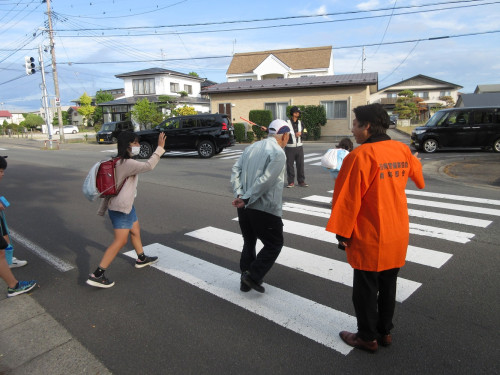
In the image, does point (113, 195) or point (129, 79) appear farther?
point (129, 79)

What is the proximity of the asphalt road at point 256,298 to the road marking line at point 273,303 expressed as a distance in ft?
0.05

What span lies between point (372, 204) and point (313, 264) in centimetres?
218

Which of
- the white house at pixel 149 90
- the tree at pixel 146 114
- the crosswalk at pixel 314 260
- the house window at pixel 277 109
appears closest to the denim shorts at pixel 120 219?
the crosswalk at pixel 314 260

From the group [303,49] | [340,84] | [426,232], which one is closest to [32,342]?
[426,232]

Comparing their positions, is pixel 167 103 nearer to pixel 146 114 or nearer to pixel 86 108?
pixel 146 114

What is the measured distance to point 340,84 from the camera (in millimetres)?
24453

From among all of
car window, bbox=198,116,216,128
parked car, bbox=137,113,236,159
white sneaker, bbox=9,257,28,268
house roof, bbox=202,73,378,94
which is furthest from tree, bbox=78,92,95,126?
white sneaker, bbox=9,257,28,268

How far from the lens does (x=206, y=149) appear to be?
55.1 feet

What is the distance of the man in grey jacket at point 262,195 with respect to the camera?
330cm

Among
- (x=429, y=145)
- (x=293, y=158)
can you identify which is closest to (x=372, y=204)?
(x=293, y=158)

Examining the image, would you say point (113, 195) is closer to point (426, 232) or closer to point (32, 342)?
point (32, 342)

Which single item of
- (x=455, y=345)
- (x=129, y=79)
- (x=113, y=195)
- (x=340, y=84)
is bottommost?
(x=455, y=345)

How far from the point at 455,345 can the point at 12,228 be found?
6843 mm

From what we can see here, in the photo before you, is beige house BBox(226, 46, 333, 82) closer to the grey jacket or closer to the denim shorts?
the denim shorts
